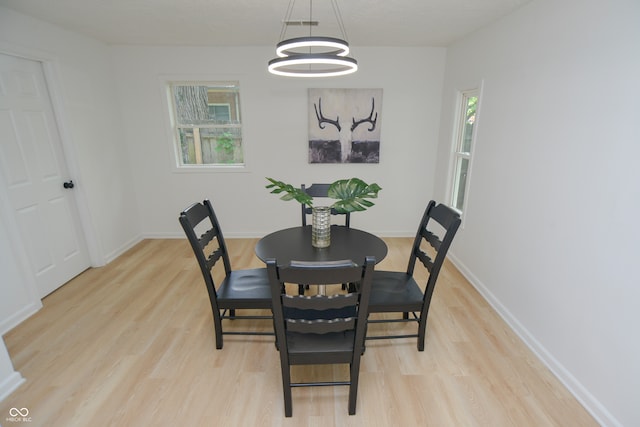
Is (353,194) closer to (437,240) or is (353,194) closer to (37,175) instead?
(437,240)

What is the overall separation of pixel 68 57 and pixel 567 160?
4315 millimetres

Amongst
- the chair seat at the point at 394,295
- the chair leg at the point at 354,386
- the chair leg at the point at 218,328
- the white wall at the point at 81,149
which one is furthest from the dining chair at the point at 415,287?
the white wall at the point at 81,149

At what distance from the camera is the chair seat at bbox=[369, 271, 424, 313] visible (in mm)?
1964

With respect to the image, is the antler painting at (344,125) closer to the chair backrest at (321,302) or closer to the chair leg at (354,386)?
the chair backrest at (321,302)

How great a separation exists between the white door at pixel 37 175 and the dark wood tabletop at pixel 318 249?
214 cm

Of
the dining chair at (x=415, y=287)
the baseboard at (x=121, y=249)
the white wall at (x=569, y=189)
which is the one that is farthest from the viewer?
the baseboard at (x=121, y=249)

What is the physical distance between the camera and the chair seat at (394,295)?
6.44 feet

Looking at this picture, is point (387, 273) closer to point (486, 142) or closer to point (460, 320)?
point (460, 320)

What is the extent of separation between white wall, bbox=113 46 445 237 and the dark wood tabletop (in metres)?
1.83

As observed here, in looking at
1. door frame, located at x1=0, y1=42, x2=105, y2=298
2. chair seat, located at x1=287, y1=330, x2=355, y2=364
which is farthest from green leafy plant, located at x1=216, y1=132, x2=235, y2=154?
chair seat, located at x1=287, y1=330, x2=355, y2=364

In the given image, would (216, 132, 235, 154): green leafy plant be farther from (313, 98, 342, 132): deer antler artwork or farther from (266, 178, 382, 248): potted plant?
(266, 178, 382, 248): potted plant

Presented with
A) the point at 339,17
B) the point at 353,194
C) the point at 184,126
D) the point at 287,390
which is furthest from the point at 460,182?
the point at 184,126

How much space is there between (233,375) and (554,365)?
6.77 feet

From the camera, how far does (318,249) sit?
2.11 meters
